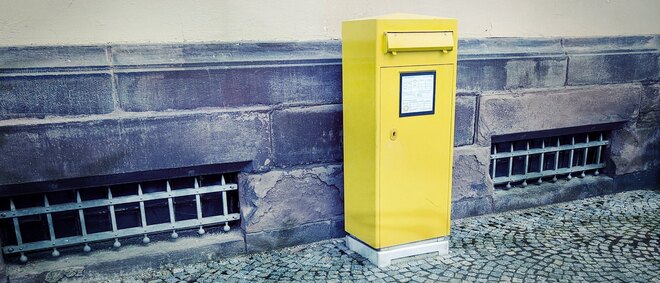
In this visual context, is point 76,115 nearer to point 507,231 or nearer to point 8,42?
point 8,42

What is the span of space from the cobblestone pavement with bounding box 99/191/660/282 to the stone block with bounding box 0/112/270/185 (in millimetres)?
746

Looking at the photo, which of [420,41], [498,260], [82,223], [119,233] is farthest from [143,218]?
[498,260]

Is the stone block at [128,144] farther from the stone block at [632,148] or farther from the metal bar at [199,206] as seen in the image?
the stone block at [632,148]

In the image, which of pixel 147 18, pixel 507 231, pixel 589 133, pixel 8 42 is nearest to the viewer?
pixel 8 42

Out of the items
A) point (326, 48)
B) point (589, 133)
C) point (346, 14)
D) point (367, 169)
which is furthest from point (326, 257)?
point (589, 133)

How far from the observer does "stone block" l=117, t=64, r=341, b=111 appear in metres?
3.22

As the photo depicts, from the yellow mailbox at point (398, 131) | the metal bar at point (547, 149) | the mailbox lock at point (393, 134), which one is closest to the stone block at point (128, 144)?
the yellow mailbox at point (398, 131)

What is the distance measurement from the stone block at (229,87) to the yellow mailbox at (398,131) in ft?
0.91

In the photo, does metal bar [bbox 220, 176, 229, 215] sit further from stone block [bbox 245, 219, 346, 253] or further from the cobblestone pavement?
the cobblestone pavement

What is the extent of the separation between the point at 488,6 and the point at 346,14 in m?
1.31

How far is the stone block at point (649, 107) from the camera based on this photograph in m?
4.84

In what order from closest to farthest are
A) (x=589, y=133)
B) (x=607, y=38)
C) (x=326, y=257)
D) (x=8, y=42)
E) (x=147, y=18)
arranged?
(x=8, y=42) → (x=147, y=18) → (x=326, y=257) → (x=607, y=38) → (x=589, y=133)

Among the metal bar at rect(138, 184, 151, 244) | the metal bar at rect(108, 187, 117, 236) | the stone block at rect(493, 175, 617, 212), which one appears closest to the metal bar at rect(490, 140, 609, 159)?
the stone block at rect(493, 175, 617, 212)

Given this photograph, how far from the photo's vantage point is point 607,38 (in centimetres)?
461
